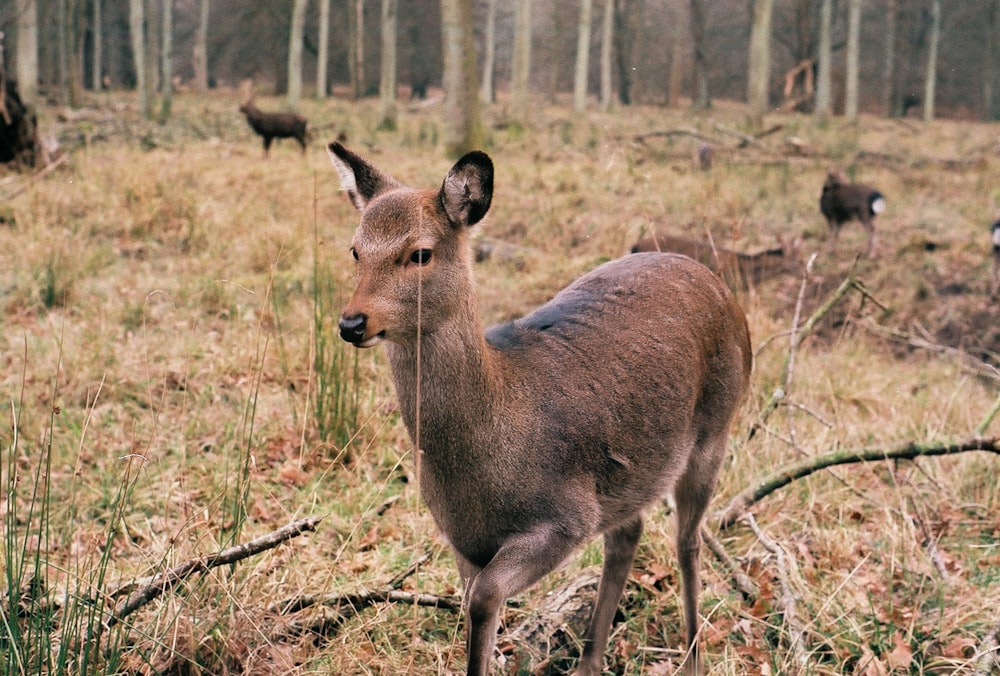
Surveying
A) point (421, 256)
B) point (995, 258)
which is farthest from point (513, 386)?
point (995, 258)

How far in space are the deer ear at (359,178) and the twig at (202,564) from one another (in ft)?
3.29

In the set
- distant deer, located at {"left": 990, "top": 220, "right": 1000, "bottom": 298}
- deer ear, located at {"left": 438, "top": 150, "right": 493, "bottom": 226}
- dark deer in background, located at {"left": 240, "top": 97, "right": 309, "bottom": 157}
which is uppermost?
dark deer in background, located at {"left": 240, "top": 97, "right": 309, "bottom": 157}

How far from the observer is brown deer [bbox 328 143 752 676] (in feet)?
8.49

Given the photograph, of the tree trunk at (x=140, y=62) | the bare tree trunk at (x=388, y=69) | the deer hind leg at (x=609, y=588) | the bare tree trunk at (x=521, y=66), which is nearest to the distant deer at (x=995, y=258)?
the deer hind leg at (x=609, y=588)

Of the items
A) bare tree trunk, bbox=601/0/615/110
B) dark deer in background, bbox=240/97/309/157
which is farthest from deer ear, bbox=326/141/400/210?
bare tree trunk, bbox=601/0/615/110

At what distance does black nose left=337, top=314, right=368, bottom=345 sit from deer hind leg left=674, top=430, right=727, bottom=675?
152cm

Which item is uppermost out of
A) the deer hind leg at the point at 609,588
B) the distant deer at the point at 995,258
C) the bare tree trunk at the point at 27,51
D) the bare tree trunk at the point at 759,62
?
the bare tree trunk at the point at 759,62

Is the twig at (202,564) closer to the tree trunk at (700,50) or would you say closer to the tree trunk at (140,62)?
the tree trunk at (140,62)

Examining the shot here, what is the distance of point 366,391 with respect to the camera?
5.17m

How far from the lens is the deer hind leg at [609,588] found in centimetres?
337

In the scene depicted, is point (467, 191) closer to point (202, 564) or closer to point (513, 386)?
point (513, 386)

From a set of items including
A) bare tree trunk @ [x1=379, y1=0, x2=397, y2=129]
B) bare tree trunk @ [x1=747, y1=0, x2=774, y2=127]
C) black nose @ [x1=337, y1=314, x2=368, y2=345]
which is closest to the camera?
black nose @ [x1=337, y1=314, x2=368, y2=345]

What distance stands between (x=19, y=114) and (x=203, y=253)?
3370 mm

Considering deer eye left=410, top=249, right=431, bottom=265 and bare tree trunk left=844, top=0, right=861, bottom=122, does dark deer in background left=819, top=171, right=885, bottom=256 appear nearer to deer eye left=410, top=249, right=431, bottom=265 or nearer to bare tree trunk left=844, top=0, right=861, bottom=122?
deer eye left=410, top=249, right=431, bottom=265
